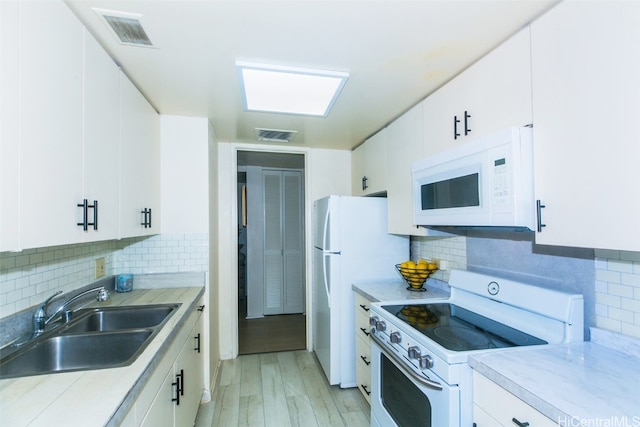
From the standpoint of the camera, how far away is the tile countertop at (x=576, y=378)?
83 centimetres

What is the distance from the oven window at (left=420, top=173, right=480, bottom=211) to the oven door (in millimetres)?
811

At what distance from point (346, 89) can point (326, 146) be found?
4.69 ft

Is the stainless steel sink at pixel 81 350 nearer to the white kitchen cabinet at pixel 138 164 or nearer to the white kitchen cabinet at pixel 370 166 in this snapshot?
the white kitchen cabinet at pixel 138 164

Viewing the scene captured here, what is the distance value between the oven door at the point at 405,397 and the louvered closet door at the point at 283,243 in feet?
9.53

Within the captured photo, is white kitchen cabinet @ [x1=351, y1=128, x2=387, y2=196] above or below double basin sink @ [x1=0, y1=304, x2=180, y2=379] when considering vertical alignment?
above

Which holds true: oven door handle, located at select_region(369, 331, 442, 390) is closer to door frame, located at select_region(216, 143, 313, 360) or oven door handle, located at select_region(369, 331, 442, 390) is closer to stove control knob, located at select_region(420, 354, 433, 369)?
stove control knob, located at select_region(420, 354, 433, 369)

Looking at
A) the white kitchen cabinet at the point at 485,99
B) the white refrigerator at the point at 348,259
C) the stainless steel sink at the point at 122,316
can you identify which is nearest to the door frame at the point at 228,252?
the white refrigerator at the point at 348,259

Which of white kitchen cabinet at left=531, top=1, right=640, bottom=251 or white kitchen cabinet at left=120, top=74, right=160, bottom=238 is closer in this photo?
white kitchen cabinet at left=531, top=1, right=640, bottom=251

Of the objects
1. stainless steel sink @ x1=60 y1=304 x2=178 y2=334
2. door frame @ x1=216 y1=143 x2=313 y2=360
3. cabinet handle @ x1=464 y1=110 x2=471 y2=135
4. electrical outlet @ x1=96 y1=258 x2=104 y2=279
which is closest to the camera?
cabinet handle @ x1=464 y1=110 x2=471 y2=135

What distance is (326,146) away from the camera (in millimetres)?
3338

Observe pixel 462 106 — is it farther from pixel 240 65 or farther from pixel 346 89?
pixel 240 65

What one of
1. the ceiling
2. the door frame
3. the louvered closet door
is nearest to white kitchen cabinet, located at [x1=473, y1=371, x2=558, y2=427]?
the ceiling

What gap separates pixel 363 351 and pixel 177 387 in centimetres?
136

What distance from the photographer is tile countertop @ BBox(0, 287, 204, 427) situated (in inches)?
33.3
